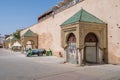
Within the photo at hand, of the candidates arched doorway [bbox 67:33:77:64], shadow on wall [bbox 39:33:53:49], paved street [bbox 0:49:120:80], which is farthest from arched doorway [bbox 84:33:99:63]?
shadow on wall [bbox 39:33:53:49]

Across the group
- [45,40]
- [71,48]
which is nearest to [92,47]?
[71,48]

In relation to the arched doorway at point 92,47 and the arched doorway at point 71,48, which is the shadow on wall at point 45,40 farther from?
the arched doorway at point 92,47

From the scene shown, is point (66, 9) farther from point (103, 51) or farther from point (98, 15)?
point (103, 51)

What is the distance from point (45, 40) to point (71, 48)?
18513 millimetres

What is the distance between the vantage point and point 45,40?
3803 centimetres

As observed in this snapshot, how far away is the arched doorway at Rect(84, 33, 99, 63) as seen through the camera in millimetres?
19359

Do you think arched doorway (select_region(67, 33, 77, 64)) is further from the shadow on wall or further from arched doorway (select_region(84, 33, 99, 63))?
the shadow on wall

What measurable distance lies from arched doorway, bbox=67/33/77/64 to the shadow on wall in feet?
46.7

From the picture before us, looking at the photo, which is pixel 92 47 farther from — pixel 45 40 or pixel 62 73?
pixel 45 40

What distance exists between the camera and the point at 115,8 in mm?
17812

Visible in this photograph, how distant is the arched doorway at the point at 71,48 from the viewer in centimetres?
1934

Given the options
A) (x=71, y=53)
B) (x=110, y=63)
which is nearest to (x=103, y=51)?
(x=110, y=63)

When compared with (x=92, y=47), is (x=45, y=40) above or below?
above

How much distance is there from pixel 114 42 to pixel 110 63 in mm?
1918
